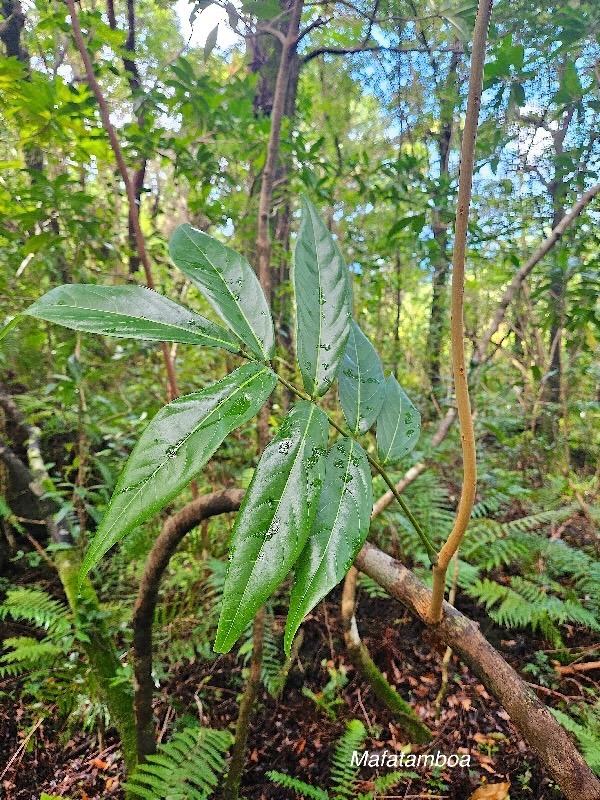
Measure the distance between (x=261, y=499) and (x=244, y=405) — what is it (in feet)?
0.31

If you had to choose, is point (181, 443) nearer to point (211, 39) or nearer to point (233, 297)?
point (233, 297)

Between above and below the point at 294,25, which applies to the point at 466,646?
below

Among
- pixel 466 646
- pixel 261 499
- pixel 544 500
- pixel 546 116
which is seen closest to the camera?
pixel 261 499

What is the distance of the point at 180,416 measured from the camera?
0.42 m

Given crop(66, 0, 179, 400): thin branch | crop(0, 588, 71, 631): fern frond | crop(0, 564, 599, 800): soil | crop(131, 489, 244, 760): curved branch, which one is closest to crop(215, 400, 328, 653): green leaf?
crop(131, 489, 244, 760): curved branch

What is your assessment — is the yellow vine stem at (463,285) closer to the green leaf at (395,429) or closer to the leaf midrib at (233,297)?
the green leaf at (395,429)

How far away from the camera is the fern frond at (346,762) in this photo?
1495 mm

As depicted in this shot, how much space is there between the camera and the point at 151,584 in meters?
1.11

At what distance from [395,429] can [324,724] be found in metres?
1.72

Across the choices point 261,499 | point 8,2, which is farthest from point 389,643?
point 8,2

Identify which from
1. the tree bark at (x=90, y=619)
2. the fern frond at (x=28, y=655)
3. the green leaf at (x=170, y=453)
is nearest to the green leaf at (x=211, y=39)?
the green leaf at (x=170, y=453)

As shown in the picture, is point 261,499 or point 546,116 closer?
point 261,499

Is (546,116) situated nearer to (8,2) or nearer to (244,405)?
(244,405)

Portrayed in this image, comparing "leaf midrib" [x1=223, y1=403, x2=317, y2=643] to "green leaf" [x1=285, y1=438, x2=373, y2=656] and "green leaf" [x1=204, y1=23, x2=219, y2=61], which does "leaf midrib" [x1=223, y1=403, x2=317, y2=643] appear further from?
"green leaf" [x1=204, y1=23, x2=219, y2=61]
